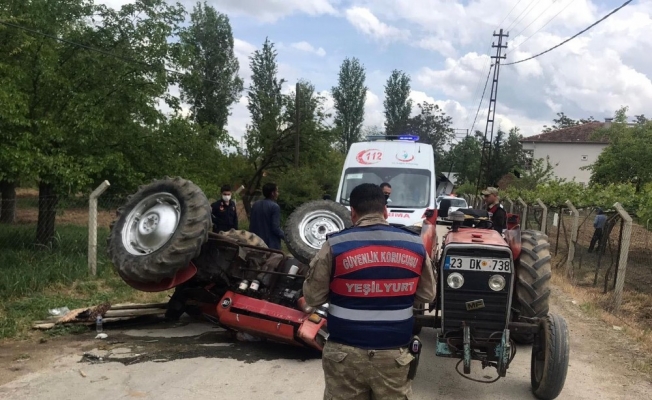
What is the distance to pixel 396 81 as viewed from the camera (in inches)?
2520

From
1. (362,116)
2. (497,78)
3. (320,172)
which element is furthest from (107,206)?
(362,116)

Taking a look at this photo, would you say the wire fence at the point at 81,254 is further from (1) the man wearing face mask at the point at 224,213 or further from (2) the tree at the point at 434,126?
(2) the tree at the point at 434,126

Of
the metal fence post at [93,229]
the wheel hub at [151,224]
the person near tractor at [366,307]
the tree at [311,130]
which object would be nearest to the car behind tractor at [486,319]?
the person near tractor at [366,307]

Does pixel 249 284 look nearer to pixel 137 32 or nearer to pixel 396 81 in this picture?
pixel 137 32

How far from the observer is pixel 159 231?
21.1 feet

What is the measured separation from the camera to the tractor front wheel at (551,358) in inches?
201

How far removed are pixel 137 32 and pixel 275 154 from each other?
1228cm

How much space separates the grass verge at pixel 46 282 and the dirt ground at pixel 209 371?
3.13 ft

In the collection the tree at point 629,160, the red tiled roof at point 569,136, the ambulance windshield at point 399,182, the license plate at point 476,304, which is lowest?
the license plate at point 476,304

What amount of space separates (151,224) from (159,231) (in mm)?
228

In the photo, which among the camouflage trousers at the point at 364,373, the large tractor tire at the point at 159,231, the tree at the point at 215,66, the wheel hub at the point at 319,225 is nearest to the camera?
the camouflage trousers at the point at 364,373

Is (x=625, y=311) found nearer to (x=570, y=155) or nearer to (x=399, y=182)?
(x=399, y=182)

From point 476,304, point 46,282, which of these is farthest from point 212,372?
point 46,282

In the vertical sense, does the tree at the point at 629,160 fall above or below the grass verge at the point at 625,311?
above
